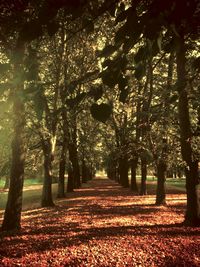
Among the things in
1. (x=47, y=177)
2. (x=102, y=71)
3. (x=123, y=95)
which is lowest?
(x=47, y=177)

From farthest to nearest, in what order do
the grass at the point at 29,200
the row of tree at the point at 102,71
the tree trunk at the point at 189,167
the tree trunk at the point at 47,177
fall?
the grass at the point at 29,200
the tree trunk at the point at 47,177
the tree trunk at the point at 189,167
the row of tree at the point at 102,71

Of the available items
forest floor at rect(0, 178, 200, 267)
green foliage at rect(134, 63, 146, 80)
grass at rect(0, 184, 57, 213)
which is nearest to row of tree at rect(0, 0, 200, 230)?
green foliage at rect(134, 63, 146, 80)

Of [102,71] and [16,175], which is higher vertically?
[102,71]

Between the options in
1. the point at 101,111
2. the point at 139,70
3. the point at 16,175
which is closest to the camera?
the point at 101,111

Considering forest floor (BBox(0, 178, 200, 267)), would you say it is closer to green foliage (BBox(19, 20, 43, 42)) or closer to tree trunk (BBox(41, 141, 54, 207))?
tree trunk (BBox(41, 141, 54, 207))

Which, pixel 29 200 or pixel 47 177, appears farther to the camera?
pixel 29 200

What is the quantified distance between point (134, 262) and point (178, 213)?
341 inches

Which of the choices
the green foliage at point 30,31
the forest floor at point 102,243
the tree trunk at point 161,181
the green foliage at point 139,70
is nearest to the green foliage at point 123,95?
the green foliage at point 139,70

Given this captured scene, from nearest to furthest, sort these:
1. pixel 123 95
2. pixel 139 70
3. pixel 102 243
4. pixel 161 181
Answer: pixel 123 95, pixel 139 70, pixel 102 243, pixel 161 181

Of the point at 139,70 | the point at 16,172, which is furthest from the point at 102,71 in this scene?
the point at 16,172

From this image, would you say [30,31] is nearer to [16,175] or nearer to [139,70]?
[139,70]

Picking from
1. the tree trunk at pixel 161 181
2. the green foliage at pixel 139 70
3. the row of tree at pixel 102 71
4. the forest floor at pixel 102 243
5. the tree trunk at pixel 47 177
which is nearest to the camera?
the row of tree at pixel 102 71

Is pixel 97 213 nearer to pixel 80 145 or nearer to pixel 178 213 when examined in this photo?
pixel 178 213

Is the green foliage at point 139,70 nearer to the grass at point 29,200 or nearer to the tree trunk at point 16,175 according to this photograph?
the tree trunk at point 16,175
